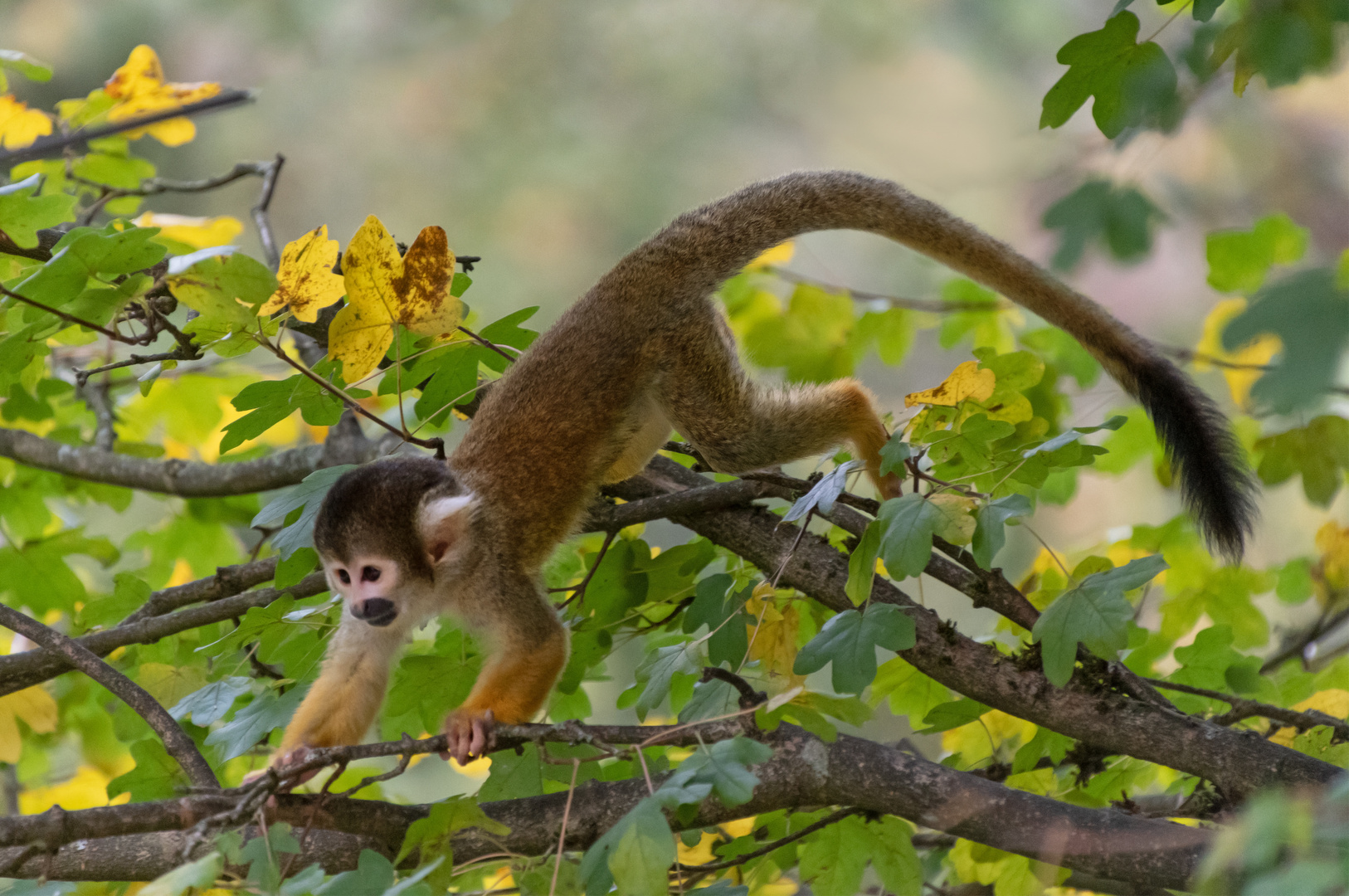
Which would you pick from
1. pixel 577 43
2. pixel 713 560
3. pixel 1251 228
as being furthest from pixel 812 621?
pixel 577 43

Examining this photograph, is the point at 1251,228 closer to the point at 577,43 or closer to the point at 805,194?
the point at 805,194

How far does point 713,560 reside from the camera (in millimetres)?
2193

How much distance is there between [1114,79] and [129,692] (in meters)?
1.64

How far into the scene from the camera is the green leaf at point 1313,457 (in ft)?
7.11

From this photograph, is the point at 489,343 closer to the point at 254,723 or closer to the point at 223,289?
the point at 223,289

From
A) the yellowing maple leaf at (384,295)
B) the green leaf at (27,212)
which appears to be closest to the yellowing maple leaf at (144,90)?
the green leaf at (27,212)

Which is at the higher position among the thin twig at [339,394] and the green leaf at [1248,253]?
the green leaf at [1248,253]

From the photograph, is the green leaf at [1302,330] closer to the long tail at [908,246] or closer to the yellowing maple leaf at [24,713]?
the long tail at [908,246]

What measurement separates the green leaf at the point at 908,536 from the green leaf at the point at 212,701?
0.95 meters

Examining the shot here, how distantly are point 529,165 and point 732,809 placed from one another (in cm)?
840

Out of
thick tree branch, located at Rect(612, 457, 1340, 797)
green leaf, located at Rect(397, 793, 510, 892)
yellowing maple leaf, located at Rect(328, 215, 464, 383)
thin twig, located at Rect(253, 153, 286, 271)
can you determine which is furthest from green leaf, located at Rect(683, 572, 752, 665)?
thin twig, located at Rect(253, 153, 286, 271)

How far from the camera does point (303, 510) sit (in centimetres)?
186

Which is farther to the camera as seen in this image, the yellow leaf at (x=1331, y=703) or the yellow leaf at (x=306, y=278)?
the yellow leaf at (x=1331, y=703)

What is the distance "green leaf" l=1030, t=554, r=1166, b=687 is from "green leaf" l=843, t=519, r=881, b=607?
23 cm
